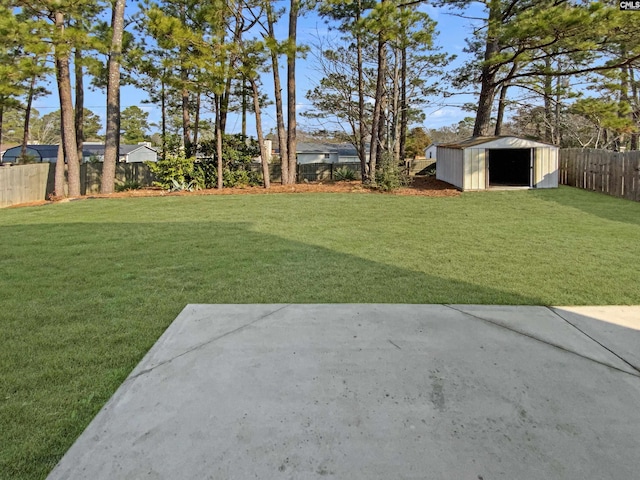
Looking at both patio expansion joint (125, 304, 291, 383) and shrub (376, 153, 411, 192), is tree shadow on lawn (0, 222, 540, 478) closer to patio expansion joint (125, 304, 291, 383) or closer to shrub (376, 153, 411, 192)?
patio expansion joint (125, 304, 291, 383)

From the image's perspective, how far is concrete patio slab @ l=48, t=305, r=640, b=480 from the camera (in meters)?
1.69

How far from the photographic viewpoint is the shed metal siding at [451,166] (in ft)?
46.0

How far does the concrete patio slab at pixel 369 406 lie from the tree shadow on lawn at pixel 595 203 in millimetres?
6847

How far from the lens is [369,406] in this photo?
208 cm

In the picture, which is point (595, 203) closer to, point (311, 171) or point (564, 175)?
point (564, 175)

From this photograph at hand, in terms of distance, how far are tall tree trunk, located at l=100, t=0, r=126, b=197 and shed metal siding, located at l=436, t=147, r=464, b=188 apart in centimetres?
1102

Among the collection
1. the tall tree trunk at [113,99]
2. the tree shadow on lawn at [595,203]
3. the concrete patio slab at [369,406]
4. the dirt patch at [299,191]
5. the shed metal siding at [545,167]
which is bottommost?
the concrete patio slab at [369,406]

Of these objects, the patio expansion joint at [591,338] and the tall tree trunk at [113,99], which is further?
the tall tree trunk at [113,99]

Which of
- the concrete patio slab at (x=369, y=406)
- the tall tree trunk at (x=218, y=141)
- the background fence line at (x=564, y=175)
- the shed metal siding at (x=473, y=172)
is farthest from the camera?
the tall tree trunk at (x=218, y=141)

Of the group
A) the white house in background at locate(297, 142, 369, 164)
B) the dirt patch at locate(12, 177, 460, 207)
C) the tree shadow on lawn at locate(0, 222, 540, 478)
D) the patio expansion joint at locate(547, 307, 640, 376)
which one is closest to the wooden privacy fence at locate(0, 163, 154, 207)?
the dirt patch at locate(12, 177, 460, 207)

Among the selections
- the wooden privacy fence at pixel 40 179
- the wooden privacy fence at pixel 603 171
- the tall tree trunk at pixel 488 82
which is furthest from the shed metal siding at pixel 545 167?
the wooden privacy fence at pixel 40 179

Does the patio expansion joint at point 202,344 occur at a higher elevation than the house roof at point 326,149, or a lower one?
lower

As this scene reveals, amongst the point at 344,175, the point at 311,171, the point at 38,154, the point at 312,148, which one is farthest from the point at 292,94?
the point at 312,148

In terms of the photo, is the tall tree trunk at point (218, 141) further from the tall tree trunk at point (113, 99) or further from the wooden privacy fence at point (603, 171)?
the wooden privacy fence at point (603, 171)
